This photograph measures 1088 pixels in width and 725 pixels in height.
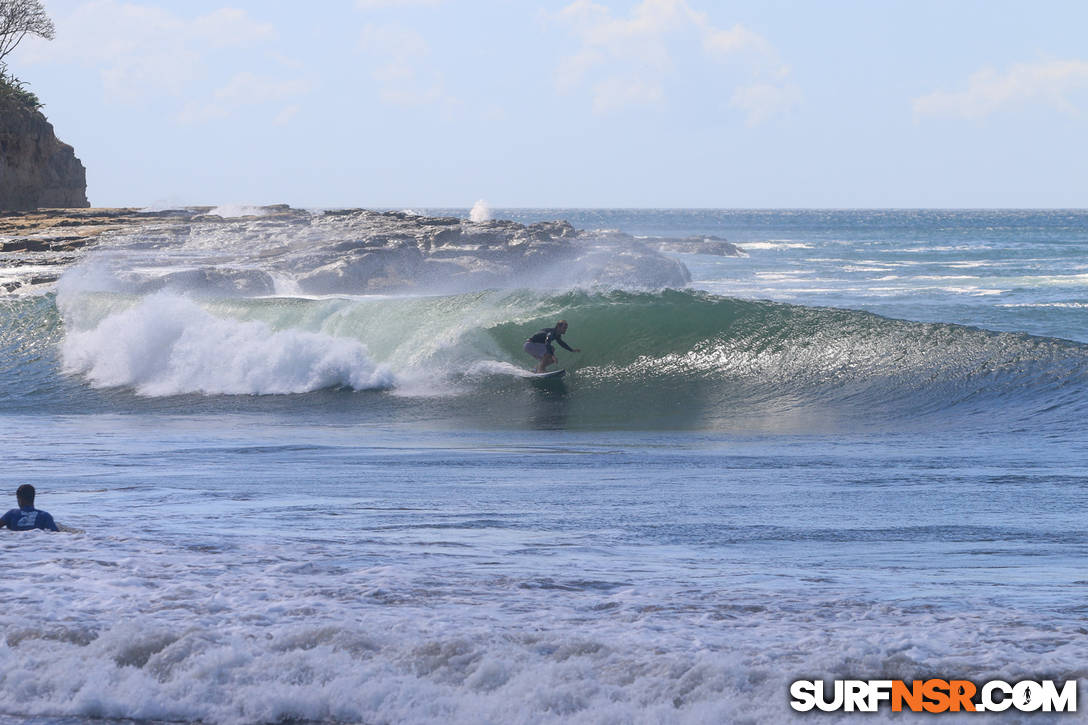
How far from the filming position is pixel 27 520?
730 centimetres

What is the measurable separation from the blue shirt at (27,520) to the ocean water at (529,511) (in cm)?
30

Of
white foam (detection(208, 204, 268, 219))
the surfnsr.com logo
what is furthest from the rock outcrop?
the surfnsr.com logo

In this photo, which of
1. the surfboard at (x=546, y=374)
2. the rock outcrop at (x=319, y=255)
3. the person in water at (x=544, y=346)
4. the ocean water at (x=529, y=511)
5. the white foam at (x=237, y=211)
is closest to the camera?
the ocean water at (x=529, y=511)

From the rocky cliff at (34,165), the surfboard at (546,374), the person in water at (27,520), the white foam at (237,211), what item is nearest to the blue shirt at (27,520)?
the person in water at (27,520)

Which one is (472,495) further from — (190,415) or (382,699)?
(190,415)

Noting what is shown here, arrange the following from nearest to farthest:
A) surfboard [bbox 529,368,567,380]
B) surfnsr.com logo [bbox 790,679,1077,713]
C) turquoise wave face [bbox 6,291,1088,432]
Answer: surfnsr.com logo [bbox 790,679,1077,713]
turquoise wave face [bbox 6,291,1088,432]
surfboard [bbox 529,368,567,380]

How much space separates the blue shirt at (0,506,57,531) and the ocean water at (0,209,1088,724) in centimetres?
30

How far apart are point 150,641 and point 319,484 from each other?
4890 millimetres

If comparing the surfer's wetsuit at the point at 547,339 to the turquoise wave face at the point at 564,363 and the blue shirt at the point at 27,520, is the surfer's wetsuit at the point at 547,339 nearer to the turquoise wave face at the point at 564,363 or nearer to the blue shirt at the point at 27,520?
the turquoise wave face at the point at 564,363

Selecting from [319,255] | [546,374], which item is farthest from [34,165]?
[546,374]

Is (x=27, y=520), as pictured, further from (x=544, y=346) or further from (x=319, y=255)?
(x=319, y=255)

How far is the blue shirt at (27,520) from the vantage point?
7.27 metres

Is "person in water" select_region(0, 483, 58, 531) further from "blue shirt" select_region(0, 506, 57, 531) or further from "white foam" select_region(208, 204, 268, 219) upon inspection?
"white foam" select_region(208, 204, 268, 219)

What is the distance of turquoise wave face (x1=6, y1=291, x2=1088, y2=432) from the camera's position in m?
16.2
